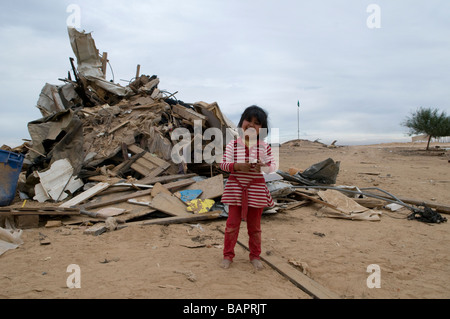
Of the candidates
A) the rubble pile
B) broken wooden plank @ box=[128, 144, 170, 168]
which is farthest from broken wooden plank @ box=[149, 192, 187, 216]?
broken wooden plank @ box=[128, 144, 170, 168]

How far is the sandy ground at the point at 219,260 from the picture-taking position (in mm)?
2682

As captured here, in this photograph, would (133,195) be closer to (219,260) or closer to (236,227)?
(219,260)

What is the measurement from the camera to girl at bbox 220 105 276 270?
303cm

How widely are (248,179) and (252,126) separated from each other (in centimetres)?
57

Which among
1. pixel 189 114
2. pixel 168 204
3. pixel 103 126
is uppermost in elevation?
pixel 189 114

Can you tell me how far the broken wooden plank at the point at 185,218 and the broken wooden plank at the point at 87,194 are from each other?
1.79m

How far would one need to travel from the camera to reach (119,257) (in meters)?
3.54

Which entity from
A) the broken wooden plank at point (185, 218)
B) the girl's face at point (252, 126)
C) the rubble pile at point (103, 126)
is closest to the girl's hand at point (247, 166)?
the girl's face at point (252, 126)

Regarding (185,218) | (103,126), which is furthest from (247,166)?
(103,126)

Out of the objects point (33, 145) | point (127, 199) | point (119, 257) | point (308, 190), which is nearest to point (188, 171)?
point (127, 199)

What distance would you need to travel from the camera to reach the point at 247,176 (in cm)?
310

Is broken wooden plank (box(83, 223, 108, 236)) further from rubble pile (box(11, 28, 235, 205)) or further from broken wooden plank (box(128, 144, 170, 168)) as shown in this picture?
broken wooden plank (box(128, 144, 170, 168))

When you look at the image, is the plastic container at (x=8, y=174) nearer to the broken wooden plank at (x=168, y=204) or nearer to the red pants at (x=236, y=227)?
the broken wooden plank at (x=168, y=204)

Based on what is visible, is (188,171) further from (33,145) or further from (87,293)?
(87,293)
